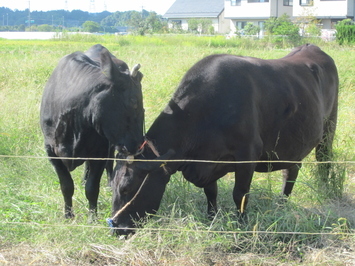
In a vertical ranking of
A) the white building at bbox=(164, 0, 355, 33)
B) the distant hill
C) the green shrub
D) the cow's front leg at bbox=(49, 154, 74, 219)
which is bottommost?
the cow's front leg at bbox=(49, 154, 74, 219)

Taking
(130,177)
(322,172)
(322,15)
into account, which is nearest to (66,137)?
(130,177)

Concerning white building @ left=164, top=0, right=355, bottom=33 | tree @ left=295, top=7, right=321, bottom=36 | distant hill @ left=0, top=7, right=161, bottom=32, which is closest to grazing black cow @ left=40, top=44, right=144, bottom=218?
tree @ left=295, top=7, right=321, bottom=36

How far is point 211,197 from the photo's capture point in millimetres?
5117

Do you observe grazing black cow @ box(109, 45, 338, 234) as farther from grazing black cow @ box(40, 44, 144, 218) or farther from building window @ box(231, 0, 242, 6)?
building window @ box(231, 0, 242, 6)

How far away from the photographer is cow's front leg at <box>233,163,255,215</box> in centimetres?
458

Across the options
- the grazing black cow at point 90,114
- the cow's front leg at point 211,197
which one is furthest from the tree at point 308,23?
the grazing black cow at point 90,114

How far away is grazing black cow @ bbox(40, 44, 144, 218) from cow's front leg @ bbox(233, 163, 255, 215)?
1014 millimetres

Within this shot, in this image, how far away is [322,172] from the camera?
5.72 m

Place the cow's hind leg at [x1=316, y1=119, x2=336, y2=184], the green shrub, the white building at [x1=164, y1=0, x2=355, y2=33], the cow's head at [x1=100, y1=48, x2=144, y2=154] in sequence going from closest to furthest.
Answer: the cow's head at [x1=100, y1=48, x2=144, y2=154], the cow's hind leg at [x1=316, y1=119, x2=336, y2=184], the green shrub, the white building at [x1=164, y1=0, x2=355, y2=33]

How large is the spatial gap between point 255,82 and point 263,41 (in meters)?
29.9

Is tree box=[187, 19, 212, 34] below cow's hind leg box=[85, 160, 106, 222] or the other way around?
the other way around

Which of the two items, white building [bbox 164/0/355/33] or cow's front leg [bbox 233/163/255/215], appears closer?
cow's front leg [bbox 233/163/255/215]

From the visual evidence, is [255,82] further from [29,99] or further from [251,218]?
[29,99]

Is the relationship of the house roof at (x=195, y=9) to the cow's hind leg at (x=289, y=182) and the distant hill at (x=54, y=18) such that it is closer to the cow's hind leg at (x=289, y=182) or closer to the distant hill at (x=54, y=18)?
the distant hill at (x=54, y=18)
